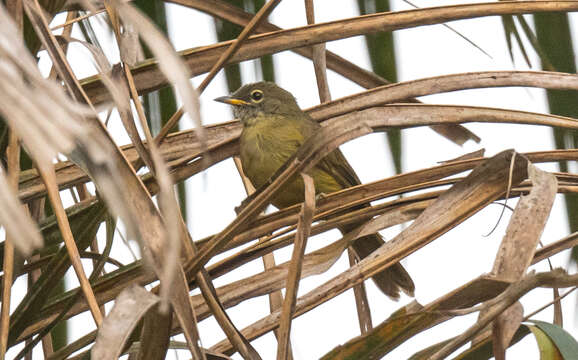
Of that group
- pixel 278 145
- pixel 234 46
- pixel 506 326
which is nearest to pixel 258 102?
pixel 278 145

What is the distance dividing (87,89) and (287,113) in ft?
7.62

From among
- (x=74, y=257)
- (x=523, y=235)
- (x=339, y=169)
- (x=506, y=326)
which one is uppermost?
(x=339, y=169)

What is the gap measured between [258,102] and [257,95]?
6 cm

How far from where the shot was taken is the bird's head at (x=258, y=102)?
4.08 m

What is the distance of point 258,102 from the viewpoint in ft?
13.6

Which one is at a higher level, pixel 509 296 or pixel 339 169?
pixel 339 169

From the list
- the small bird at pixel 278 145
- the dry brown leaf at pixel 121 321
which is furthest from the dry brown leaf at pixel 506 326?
the small bird at pixel 278 145

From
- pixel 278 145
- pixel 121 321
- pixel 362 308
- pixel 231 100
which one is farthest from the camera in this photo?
pixel 231 100

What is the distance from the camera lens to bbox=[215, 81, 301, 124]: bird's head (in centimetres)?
408

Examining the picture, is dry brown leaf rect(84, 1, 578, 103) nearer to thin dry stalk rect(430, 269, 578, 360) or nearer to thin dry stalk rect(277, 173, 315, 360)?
thin dry stalk rect(277, 173, 315, 360)

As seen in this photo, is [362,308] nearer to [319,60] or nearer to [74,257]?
[319,60]

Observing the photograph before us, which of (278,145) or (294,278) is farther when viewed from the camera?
(278,145)

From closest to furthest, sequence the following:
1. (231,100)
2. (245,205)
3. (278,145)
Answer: (245,205)
(278,145)
(231,100)

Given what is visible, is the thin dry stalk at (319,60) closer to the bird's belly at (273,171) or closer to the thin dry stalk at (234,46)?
the thin dry stalk at (234,46)
